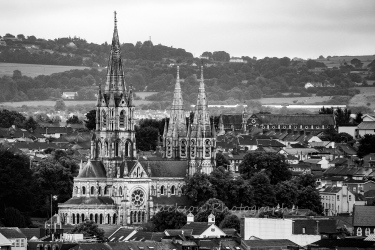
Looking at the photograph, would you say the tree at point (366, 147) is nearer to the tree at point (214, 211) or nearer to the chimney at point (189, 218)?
the tree at point (214, 211)

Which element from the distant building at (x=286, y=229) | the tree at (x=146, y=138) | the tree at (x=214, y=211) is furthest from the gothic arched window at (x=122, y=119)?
the tree at (x=146, y=138)

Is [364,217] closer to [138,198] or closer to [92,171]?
[138,198]

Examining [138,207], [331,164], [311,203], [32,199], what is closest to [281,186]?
[311,203]

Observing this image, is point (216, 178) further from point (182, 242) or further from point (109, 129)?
point (182, 242)

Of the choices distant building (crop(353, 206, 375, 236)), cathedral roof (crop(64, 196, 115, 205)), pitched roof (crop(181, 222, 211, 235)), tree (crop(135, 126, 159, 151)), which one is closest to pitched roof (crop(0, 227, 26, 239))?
pitched roof (crop(181, 222, 211, 235))

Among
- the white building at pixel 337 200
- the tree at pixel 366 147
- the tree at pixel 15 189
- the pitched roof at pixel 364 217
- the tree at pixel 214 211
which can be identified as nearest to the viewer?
the pitched roof at pixel 364 217

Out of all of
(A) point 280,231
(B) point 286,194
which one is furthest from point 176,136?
(A) point 280,231

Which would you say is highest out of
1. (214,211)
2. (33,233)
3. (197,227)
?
(197,227)
